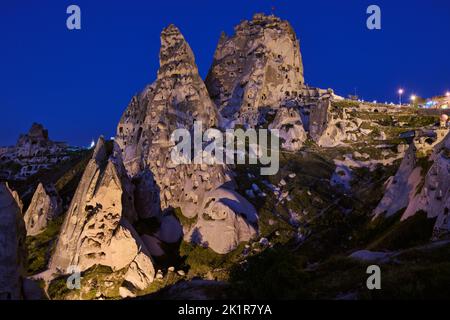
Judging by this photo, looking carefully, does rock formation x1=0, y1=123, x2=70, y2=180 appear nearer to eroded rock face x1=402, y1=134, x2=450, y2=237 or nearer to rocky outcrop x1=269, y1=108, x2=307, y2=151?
rocky outcrop x1=269, y1=108, x2=307, y2=151

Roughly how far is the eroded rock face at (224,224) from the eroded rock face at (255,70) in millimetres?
31173

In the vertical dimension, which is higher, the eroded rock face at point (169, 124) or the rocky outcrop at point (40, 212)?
the eroded rock face at point (169, 124)

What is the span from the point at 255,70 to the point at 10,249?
8160 centimetres

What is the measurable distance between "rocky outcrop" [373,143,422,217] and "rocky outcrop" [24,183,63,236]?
45.9 metres

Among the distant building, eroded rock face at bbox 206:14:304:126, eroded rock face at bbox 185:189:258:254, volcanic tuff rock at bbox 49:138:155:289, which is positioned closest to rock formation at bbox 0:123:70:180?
eroded rock face at bbox 206:14:304:126

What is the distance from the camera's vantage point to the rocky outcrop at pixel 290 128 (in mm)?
73312

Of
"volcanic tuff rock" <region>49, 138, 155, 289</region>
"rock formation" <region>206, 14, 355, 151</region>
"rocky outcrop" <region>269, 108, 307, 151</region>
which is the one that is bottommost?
"volcanic tuff rock" <region>49, 138, 155, 289</region>

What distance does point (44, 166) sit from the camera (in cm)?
12044

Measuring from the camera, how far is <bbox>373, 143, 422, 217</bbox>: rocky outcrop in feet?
136

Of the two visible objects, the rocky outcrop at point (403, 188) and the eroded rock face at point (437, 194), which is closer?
the eroded rock face at point (437, 194)

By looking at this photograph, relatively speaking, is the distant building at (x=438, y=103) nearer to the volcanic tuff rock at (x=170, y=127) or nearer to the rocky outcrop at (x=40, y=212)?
the volcanic tuff rock at (x=170, y=127)

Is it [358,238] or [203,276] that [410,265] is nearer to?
[358,238]

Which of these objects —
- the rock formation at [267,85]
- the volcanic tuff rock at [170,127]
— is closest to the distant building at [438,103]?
the rock formation at [267,85]

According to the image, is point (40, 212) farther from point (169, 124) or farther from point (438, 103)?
point (438, 103)
